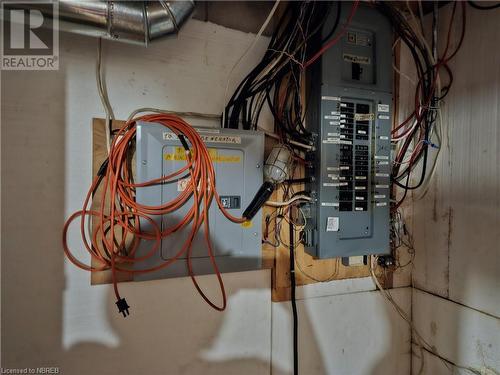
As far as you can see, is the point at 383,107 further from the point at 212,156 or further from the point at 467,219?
the point at 212,156

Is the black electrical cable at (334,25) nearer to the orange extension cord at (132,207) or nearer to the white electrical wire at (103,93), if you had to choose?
the orange extension cord at (132,207)

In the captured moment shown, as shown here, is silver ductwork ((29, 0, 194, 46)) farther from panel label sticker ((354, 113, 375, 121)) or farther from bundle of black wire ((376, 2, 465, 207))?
bundle of black wire ((376, 2, 465, 207))

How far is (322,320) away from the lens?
1.19 m

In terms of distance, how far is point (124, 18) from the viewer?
30.2 inches

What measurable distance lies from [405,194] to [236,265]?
83 cm

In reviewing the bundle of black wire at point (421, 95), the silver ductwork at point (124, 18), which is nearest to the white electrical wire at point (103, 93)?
the silver ductwork at point (124, 18)

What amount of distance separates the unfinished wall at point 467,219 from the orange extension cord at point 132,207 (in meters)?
1.03

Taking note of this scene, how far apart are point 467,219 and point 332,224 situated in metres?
0.61

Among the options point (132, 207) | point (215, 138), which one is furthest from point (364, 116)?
point (132, 207)

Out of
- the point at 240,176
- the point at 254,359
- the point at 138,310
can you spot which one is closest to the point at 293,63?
the point at 240,176

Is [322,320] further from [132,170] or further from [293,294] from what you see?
[132,170]

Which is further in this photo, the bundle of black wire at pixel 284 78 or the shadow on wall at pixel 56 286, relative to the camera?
the bundle of black wire at pixel 284 78

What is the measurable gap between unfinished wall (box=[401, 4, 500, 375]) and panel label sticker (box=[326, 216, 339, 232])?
1.91ft

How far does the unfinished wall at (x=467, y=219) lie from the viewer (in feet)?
Answer: 3.43
